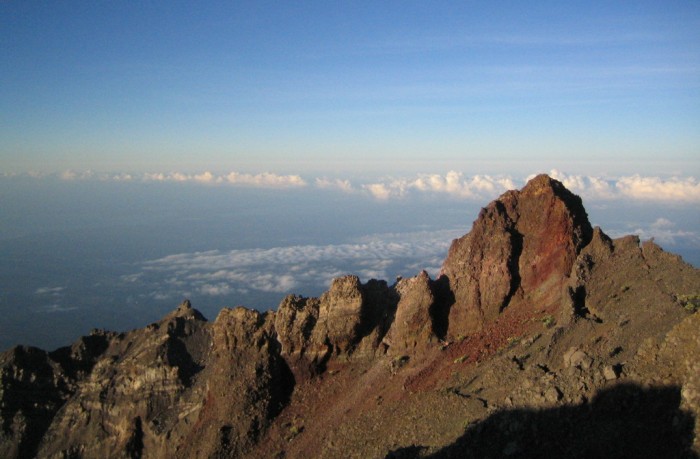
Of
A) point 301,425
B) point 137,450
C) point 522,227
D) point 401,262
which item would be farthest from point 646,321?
point 401,262

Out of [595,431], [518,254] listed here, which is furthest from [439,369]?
[595,431]

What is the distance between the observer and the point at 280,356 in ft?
92.6

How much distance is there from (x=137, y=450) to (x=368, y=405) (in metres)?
15.5

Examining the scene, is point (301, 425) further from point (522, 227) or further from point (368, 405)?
point (522, 227)

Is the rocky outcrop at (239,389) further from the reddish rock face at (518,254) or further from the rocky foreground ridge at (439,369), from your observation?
the reddish rock face at (518,254)

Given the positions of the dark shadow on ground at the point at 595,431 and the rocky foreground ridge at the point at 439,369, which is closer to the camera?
the dark shadow on ground at the point at 595,431

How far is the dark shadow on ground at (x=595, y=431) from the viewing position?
43.0 ft

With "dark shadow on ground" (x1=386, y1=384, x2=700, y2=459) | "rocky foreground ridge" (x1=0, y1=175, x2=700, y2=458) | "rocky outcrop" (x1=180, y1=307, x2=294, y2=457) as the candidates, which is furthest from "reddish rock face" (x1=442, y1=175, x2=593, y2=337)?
"rocky outcrop" (x1=180, y1=307, x2=294, y2=457)

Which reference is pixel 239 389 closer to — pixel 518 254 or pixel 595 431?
pixel 518 254

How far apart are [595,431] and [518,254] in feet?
39.1

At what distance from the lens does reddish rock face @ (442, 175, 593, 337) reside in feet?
81.0

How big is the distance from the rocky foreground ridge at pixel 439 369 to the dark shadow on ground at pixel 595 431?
5 centimetres

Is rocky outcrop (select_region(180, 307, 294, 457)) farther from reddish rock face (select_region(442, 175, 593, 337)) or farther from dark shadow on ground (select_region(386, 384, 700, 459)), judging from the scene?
dark shadow on ground (select_region(386, 384, 700, 459))

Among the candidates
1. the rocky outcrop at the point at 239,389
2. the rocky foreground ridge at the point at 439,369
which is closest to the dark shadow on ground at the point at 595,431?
the rocky foreground ridge at the point at 439,369
